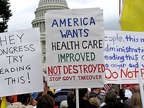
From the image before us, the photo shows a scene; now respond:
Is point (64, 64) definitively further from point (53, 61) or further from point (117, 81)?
point (117, 81)

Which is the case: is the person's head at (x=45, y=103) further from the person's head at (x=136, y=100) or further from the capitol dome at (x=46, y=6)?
the capitol dome at (x=46, y=6)

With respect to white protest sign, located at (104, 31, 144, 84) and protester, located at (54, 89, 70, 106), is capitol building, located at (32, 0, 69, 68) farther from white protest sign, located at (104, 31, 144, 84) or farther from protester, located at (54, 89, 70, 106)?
white protest sign, located at (104, 31, 144, 84)

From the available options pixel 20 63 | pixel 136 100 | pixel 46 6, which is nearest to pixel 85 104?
pixel 136 100

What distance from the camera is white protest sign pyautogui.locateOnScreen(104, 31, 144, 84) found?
5.52 m

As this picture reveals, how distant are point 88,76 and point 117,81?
106 centimetres

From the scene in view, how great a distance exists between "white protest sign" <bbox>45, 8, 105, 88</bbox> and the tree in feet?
96.4

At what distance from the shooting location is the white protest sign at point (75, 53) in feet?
14.8

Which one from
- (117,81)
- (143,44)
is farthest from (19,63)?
(143,44)

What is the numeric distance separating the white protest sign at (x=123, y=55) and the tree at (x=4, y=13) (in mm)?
28367

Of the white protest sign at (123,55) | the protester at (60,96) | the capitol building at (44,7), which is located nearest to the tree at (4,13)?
the protester at (60,96)

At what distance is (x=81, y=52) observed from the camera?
14.9 ft

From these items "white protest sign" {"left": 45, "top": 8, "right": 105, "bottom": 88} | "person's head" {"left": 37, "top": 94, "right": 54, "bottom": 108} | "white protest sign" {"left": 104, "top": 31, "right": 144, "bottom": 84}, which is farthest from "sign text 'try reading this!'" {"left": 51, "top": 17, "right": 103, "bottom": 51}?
"white protest sign" {"left": 104, "top": 31, "right": 144, "bottom": 84}

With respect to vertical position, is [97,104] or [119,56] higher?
[119,56]

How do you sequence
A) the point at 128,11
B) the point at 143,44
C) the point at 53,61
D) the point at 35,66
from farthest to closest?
the point at 143,44
the point at 128,11
the point at 35,66
the point at 53,61
